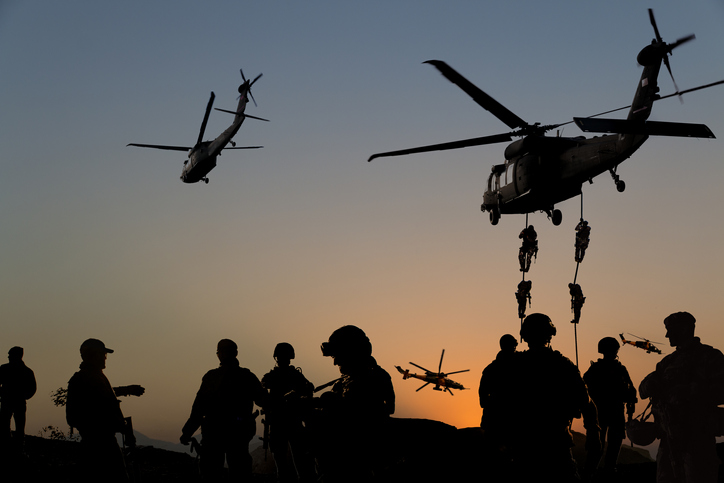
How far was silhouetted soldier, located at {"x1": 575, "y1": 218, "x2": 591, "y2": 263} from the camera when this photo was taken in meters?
18.5

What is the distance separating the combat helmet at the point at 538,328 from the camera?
5.87m

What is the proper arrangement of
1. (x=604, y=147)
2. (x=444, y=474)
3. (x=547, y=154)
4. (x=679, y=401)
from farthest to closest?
(x=547, y=154) < (x=604, y=147) < (x=679, y=401) < (x=444, y=474)

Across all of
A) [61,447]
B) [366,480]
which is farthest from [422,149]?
[366,480]

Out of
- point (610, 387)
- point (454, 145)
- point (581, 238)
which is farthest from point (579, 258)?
point (610, 387)

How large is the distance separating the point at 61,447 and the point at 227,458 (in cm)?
880

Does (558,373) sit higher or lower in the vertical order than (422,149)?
lower

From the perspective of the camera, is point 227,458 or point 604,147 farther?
point 604,147

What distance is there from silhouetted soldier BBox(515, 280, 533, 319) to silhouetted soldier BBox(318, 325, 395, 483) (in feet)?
47.7

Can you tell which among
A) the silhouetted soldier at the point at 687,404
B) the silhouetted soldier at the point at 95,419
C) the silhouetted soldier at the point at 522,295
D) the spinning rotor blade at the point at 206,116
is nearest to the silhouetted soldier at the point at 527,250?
the silhouetted soldier at the point at 522,295

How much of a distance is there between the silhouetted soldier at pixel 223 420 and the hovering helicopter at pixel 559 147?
11.1 meters

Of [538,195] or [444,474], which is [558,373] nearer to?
[444,474]

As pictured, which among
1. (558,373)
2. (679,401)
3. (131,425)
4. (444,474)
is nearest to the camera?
(444,474)

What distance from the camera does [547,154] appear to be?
1967 cm

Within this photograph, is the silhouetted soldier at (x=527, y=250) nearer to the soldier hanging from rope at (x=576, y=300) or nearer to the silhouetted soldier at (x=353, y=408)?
the soldier hanging from rope at (x=576, y=300)
